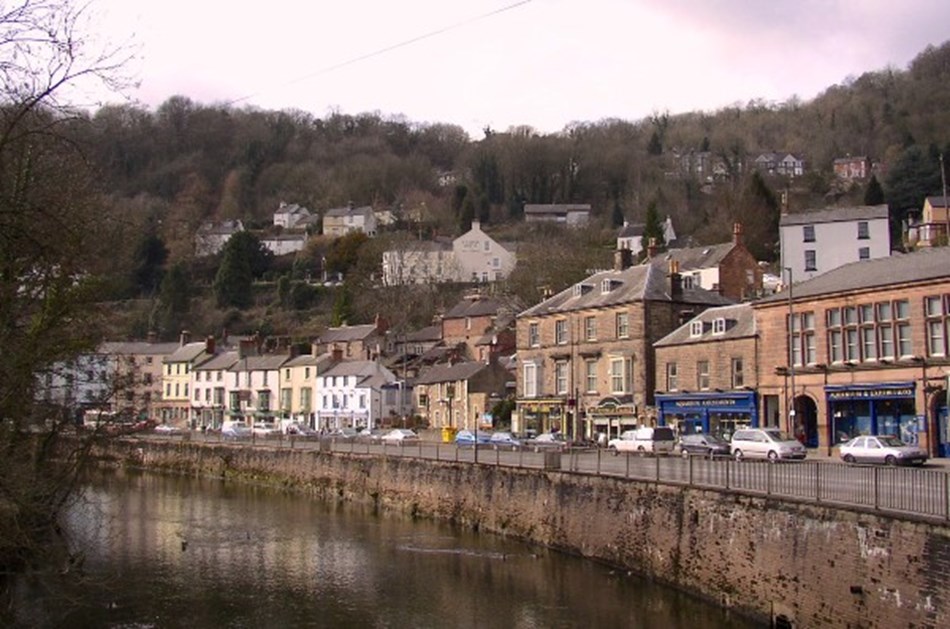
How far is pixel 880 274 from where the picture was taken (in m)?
40.6

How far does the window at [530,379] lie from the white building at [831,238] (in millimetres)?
25196

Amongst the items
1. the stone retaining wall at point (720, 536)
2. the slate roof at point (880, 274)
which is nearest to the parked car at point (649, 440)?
the slate roof at point (880, 274)

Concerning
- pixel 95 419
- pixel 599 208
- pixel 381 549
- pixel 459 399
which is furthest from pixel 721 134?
pixel 95 419

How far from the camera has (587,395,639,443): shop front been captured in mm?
52344

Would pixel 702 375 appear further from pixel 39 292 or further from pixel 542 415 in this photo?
pixel 39 292

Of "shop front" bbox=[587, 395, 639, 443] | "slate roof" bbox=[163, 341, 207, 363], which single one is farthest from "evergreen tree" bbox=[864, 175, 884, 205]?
"slate roof" bbox=[163, 341, 207, 363]

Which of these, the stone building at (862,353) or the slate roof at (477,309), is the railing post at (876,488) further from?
the slate roof at (477,309)

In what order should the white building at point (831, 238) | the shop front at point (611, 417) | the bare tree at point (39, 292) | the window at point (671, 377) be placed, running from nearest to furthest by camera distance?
the bare tree at point (39, 292) < the window at point (671, 377) < the shop front at point (611, 417) < the white building at point (831, 238)

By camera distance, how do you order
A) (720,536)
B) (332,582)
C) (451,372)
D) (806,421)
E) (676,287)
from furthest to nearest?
(451,372)
(676,287)
(806,421)
(332,582)
(720,536)

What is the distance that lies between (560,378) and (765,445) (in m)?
21.9

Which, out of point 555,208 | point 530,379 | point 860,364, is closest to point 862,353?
point 860,364

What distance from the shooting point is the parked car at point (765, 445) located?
3506cm

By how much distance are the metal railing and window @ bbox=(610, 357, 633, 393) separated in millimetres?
14395

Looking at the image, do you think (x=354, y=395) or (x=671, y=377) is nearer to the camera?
(x=671, y=377)
